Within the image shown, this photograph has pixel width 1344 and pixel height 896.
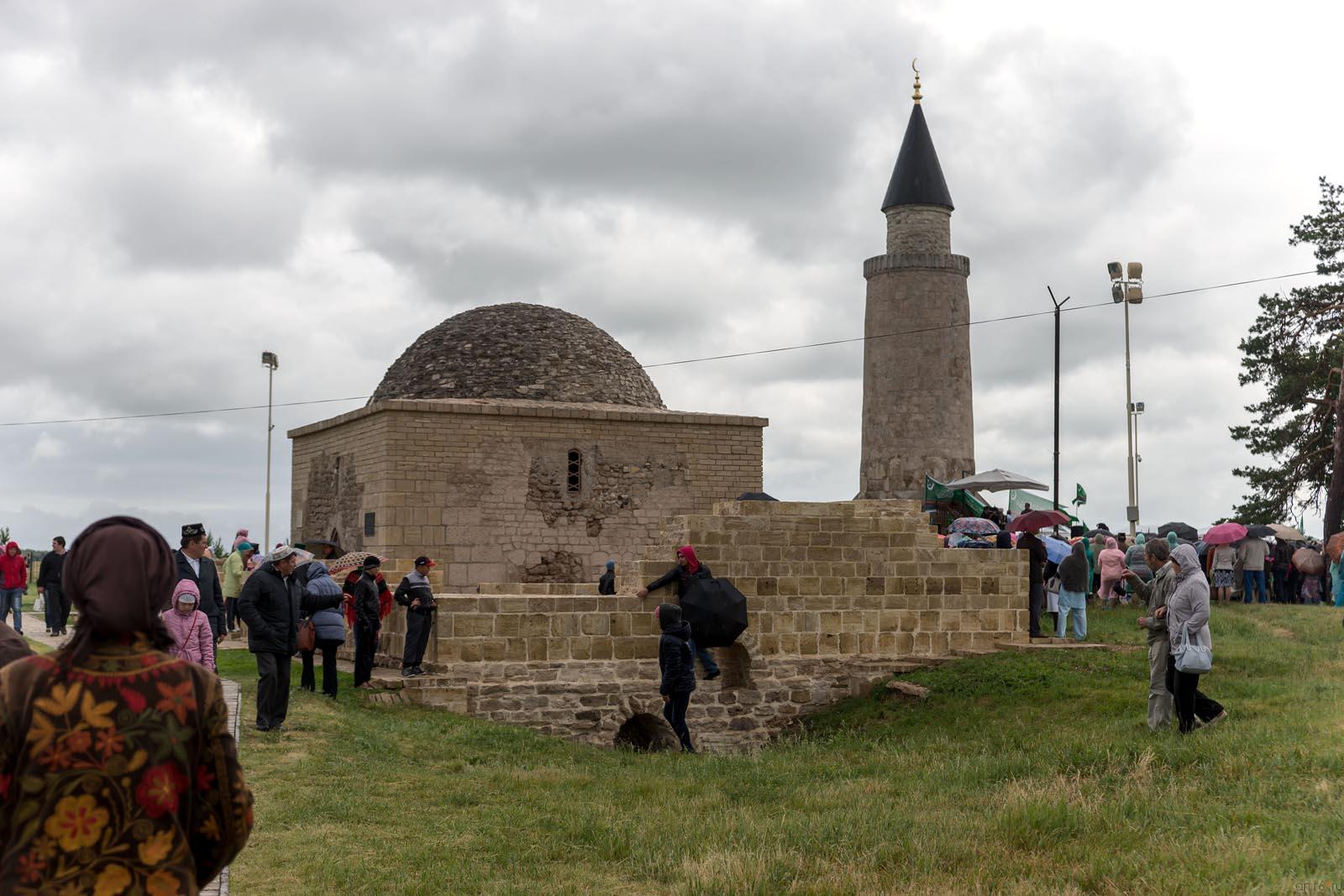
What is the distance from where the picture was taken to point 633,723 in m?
15.8

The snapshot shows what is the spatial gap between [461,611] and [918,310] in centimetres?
2100

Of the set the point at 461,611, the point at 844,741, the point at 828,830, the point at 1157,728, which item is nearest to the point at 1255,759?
the point at 1157,728

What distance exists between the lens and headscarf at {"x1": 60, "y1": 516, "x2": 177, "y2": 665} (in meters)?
3.06

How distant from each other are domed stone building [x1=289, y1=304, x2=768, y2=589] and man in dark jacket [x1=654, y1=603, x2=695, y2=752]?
7248mm

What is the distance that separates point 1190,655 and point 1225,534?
12.2 meters

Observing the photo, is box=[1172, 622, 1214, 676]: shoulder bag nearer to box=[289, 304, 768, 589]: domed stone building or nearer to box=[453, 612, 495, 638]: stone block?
box=[453, 612, 495, 638]: stone block

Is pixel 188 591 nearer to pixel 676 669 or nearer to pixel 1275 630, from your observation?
pixel 676 669

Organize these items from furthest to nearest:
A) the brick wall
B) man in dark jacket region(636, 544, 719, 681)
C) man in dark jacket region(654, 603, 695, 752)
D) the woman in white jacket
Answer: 1. the brick wall
2. man in dark jacket region(636, 544, 719, 681)
3. man in dark jacket region(654, 603, 695, 752)
4. the woman in white jacket

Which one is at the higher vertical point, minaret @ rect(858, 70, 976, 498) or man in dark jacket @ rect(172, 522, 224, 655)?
minaret @ rect(858, 70, 976, 498)

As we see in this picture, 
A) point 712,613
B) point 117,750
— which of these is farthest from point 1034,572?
point 117,750

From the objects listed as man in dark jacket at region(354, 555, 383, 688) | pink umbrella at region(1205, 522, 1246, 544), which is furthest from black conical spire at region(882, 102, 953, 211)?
man in dark jacket at region(354, 555, 383, 688)

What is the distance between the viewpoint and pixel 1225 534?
20.7 m

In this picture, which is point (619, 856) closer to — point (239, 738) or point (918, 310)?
point (239, 738)

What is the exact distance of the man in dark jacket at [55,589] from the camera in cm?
1791
